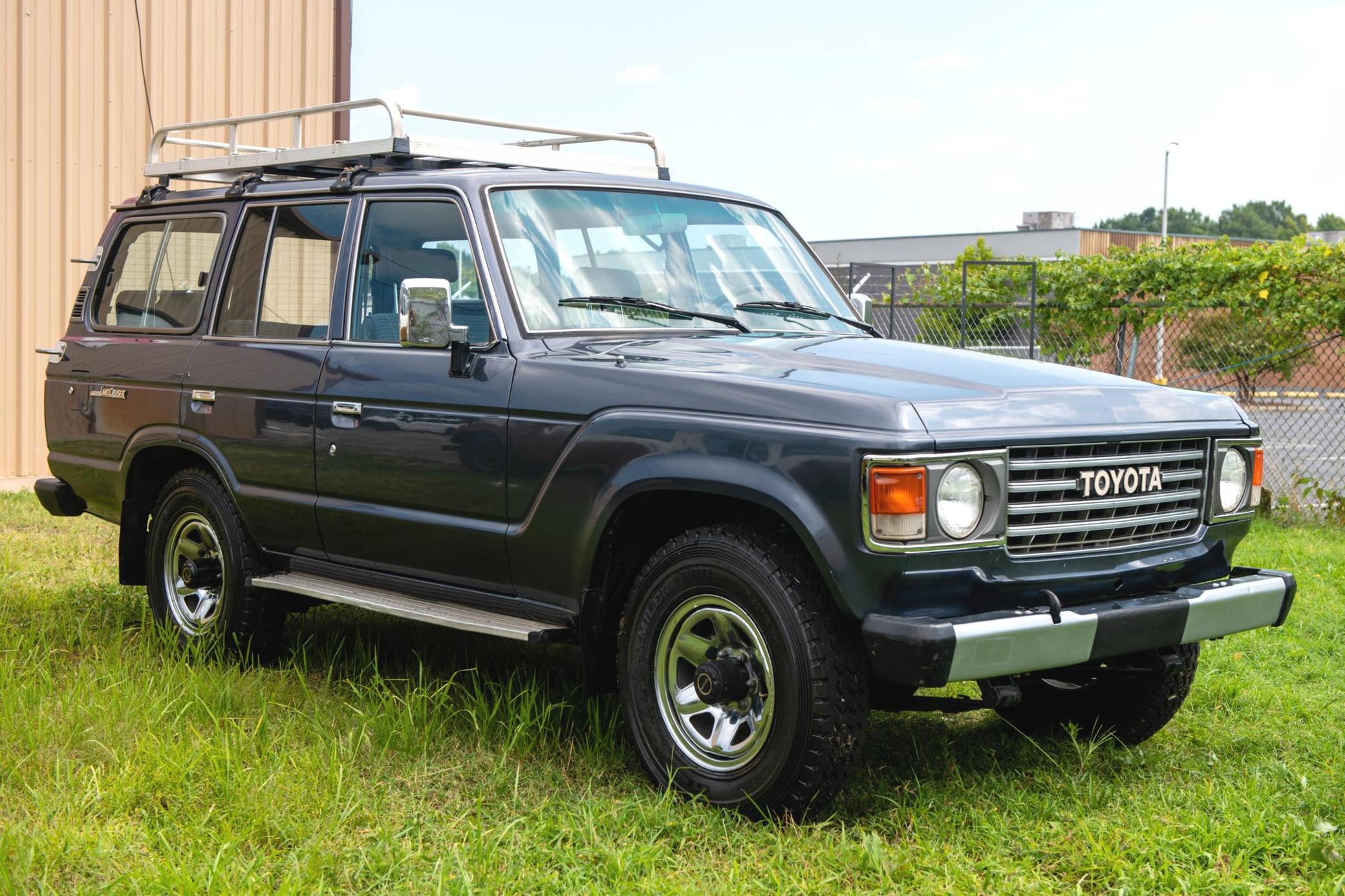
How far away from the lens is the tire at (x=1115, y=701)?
4719 millimetres

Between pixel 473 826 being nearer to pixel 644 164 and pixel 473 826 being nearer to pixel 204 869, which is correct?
pixel 204 869

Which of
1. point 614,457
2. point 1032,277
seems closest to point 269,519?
point 614,457

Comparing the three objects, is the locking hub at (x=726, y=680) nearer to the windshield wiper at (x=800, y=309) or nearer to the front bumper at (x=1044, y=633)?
the front bumper at (x=1044, y=633)

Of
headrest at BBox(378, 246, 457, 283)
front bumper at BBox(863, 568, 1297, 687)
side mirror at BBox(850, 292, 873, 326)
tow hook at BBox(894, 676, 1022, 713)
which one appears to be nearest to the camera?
front bumper at BBox(863, 568, 1297, 687)

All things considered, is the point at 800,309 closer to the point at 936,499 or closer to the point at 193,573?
the point at 936,499

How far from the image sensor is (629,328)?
15.6 feet

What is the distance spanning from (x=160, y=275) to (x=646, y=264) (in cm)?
248

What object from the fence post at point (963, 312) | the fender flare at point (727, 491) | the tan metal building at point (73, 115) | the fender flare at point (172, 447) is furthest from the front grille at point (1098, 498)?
the tan metal building at point (73, 115)

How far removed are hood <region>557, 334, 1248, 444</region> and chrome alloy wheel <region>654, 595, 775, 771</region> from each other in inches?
26.5

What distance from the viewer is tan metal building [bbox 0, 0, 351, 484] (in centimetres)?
1134

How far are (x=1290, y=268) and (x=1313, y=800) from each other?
870cm

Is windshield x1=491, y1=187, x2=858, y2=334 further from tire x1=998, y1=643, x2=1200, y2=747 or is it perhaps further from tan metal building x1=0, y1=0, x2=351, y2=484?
tan metal building x1=0, y1=0, x2=351, y2=484

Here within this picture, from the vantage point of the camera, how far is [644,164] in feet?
20.0

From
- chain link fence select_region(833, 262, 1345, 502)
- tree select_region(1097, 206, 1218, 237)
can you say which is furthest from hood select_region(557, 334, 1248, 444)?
tree select_region(1097, 206, 1218, 237)
